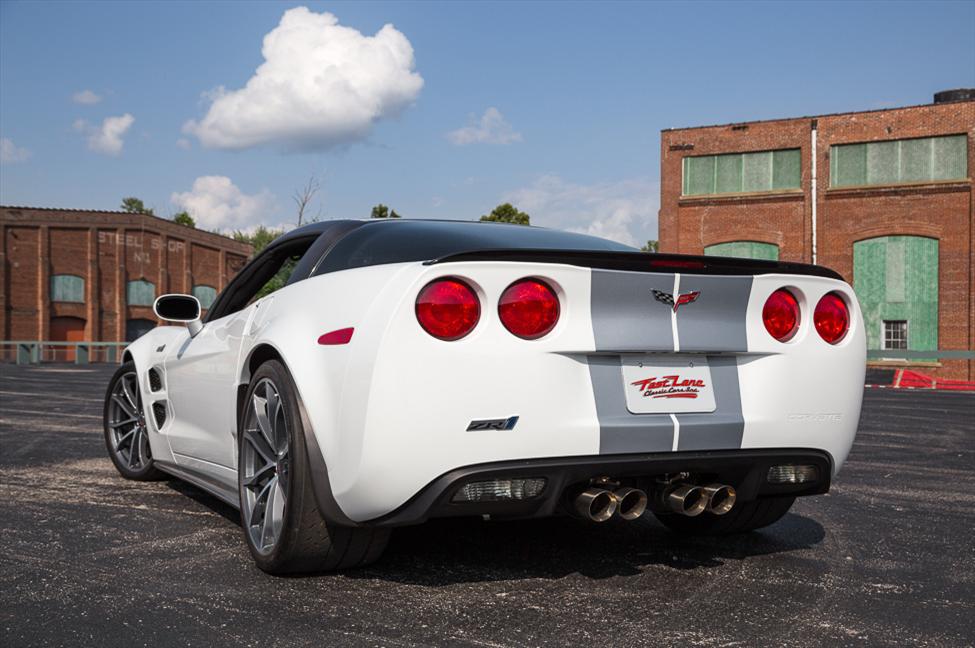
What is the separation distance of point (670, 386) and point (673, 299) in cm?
30

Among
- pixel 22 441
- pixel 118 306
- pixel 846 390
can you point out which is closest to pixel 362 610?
pixel 846 390

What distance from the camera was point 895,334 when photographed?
3344cm

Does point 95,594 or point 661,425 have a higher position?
point 661,425

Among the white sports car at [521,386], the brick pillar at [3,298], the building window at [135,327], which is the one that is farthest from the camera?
the building window at [135,327]

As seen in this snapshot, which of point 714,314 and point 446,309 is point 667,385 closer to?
point 714,314

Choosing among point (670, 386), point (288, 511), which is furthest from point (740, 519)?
point (288, 511)

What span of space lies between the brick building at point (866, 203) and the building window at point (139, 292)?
29776mm

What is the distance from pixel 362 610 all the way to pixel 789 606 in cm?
143

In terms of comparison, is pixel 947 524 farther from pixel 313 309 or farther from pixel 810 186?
pixel 810 186

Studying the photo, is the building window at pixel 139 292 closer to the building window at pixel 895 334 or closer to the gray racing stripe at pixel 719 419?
the building window at pixel 895 334

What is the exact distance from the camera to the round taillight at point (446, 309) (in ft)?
9.86

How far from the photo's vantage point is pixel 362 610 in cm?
306

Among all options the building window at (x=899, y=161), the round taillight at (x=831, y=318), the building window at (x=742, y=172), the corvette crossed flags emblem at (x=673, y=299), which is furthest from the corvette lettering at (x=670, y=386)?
the building window at (x=742, y=172)

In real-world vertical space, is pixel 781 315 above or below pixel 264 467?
above
